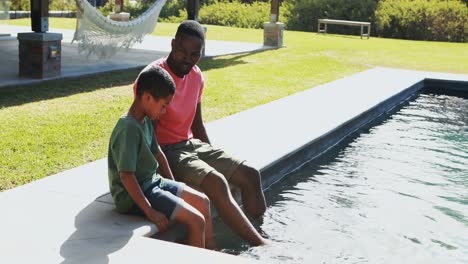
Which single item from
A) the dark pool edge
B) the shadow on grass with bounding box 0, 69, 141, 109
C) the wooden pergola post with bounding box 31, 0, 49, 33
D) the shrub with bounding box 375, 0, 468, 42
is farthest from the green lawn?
the shrub with bounding box 375, 0, 468, 42

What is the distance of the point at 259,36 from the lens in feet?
58.6

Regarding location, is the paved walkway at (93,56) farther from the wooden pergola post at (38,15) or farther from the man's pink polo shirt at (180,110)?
the man's pink polo shirt at (180,110)

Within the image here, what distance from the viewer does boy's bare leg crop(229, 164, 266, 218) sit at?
11.6 feet

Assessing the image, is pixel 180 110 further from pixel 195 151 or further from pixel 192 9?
pixel 192 9

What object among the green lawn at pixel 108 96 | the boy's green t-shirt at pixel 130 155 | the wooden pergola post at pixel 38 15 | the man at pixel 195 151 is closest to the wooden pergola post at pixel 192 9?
the green lawn at pixel 108 96

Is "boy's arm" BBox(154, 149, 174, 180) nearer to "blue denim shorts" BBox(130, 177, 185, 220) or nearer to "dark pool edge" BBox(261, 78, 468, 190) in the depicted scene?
"blue denim shorts" BBox(130, 177, 185, 220)

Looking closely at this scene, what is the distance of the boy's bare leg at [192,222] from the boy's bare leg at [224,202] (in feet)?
0.91

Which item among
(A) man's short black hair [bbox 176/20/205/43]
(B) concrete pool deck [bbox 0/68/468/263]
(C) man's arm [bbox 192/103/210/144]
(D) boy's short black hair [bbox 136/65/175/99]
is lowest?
(B) concrete pool deck [bbox 0/68/468/263]

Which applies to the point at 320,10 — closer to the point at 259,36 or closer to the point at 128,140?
the point at 259,36

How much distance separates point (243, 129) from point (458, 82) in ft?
18.0

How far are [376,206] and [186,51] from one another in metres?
1.89

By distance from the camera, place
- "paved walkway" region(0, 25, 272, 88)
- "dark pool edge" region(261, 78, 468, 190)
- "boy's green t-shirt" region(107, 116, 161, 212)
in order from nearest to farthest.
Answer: "boy's green t-shirt" region(107, 116, 161, 212) < "dark pool edge" region(261, 78, 468, 190) < "paved walkway" region(0, 25, 272, 88)

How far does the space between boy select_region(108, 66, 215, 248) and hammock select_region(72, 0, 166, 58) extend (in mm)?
5504

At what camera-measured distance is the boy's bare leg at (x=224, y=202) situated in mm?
3180
